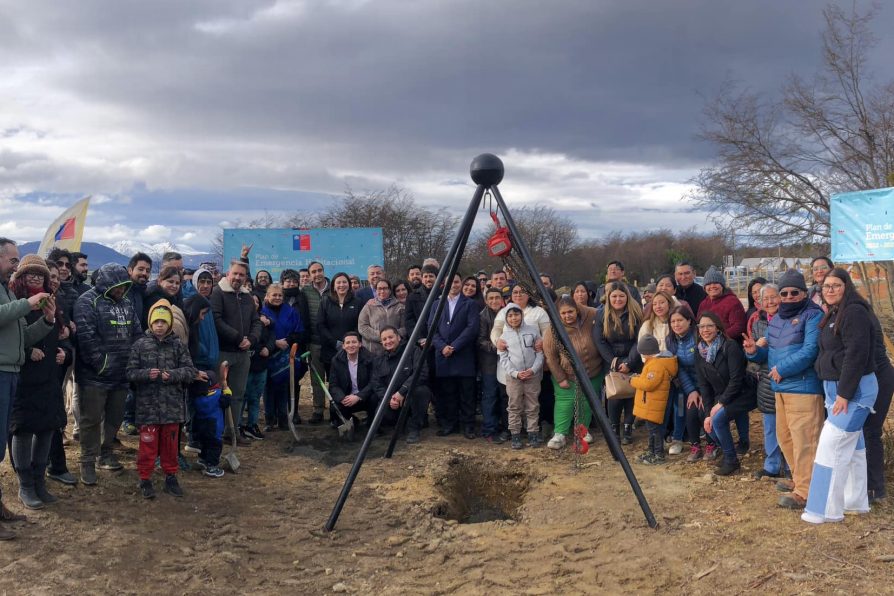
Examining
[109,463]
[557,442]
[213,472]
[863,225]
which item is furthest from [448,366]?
[863,225]

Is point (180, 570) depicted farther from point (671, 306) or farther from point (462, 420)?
point (671, 306)

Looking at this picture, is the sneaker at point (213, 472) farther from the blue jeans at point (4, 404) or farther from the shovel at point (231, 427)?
the blue jeans at point (4, 404)

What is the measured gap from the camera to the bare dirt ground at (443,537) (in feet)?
12.1

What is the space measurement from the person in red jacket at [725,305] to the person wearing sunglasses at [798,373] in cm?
110

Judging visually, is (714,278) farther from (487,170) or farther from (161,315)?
(161,315)

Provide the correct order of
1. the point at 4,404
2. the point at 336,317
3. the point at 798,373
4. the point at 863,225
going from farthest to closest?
the point at 863,225, the point at 336,317, the point at 798,373, the point at 4,404

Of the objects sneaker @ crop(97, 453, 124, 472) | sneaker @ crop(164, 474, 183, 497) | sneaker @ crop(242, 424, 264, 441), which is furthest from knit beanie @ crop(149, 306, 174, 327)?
sneaker @ crop(242, 424, 264, 441)

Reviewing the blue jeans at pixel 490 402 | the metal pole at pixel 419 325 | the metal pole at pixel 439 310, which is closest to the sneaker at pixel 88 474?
the metal pole at pixel 419 325

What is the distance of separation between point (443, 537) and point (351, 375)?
9.57ft

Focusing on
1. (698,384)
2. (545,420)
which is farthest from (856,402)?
(545,420)

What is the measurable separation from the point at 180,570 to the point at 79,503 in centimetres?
128

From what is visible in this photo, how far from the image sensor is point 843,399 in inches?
162

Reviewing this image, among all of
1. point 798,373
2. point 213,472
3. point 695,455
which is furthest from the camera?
point 695,455

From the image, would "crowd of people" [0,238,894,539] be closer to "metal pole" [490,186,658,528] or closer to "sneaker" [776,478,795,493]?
"sneaker" [776,478,795,493]
